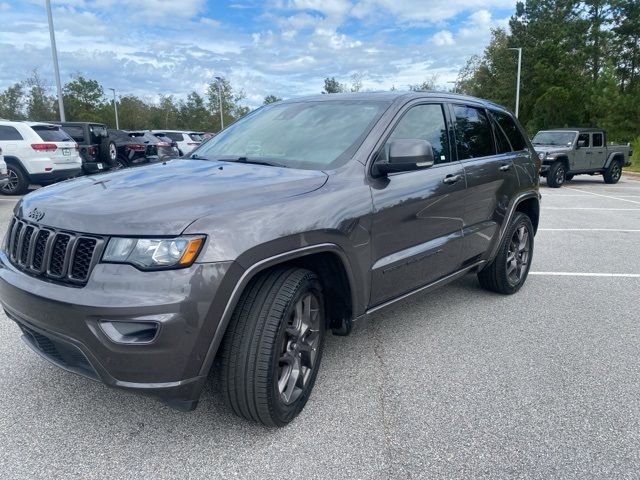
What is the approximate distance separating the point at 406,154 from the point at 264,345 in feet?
4.35

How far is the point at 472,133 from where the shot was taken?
423cm

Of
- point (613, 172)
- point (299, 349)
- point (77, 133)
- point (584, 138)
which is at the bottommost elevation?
point (613, 172)

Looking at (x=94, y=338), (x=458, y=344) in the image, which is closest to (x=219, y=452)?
(x=94, y=338)

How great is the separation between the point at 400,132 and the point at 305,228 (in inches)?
48.4

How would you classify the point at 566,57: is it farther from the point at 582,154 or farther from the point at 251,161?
the point at 251,161

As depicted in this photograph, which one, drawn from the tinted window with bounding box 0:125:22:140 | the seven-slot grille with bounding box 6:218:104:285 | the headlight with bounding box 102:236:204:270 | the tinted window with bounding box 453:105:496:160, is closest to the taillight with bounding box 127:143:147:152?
the tinted window with bounding box 0:125:22:140

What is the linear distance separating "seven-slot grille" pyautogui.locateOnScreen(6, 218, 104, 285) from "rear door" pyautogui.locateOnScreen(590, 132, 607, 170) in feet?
58.5

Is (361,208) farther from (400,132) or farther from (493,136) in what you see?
(493,136)

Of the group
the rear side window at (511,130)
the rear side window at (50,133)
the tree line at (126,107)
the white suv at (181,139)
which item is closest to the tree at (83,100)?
the tree line at (126,107)

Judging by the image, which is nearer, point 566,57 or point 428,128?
point 428,128

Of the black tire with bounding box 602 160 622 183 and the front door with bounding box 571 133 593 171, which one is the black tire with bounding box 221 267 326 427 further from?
the black tire with bounding box 602 160 622 183

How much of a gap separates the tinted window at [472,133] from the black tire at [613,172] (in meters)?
15.8

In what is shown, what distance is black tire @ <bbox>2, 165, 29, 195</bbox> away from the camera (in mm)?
10938

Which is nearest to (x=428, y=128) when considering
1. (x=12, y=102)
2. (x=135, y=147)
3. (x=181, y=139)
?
(x=135, y=147)
